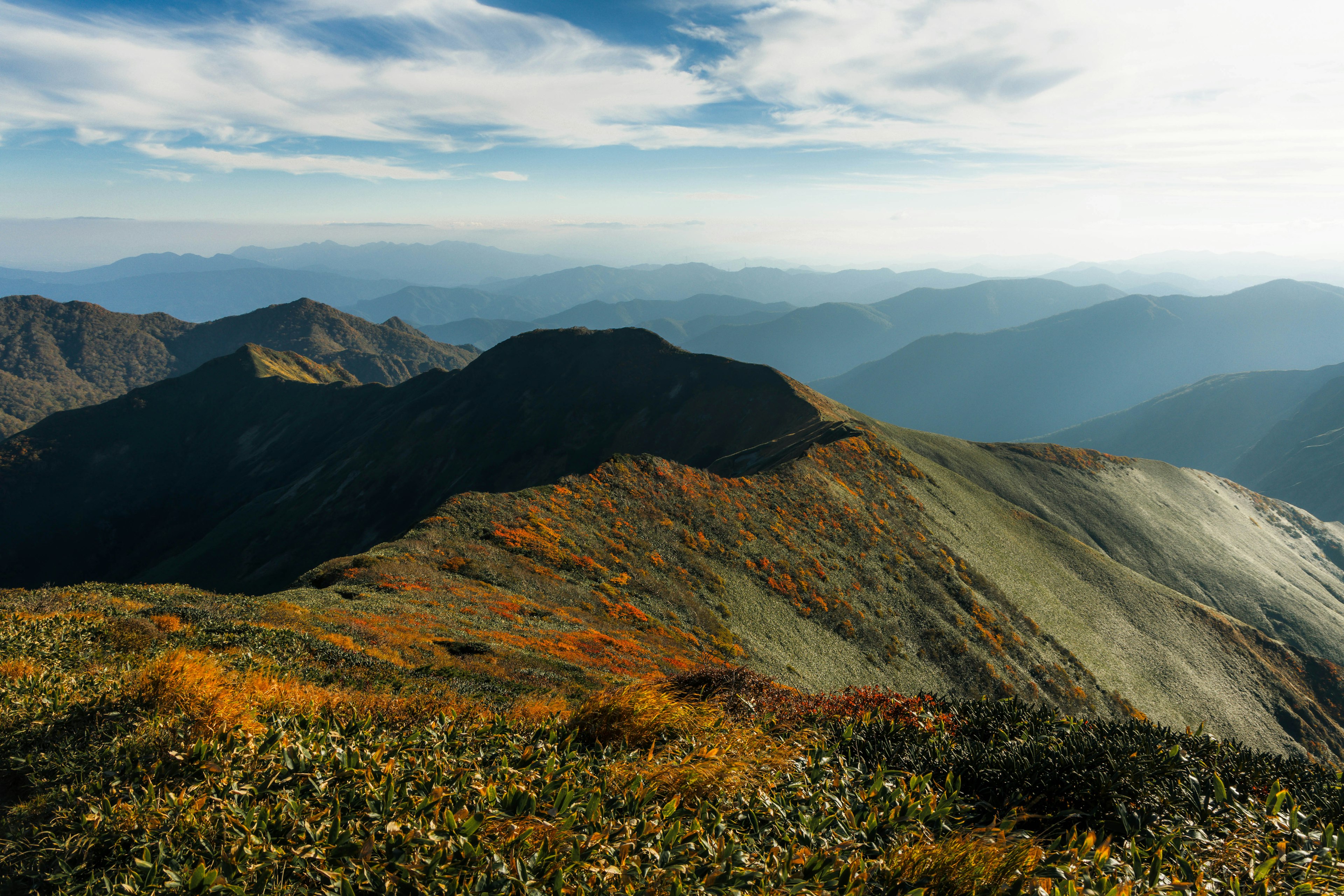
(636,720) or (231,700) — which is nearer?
(231,700)

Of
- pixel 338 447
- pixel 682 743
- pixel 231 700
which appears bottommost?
pixel 338 447

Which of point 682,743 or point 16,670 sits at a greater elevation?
point 16,670

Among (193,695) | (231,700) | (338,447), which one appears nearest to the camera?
(231,700)

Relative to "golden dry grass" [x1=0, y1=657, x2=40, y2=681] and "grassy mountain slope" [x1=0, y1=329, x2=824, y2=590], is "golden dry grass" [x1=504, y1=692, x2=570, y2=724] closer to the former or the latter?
"golden dry grass" [x1=0, y1=657, x2=40, y2=681]

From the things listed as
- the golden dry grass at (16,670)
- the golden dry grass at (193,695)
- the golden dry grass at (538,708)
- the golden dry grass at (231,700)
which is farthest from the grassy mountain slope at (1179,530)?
the golden dry grass at (16,670)

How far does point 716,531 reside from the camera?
148ft

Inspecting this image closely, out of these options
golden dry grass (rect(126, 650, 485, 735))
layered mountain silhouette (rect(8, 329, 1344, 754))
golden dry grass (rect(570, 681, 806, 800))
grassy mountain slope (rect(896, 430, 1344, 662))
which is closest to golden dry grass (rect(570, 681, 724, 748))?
golden dry grass (rect(570, 681, 806, 800))

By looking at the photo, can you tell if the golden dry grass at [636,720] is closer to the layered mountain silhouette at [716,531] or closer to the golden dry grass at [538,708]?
the golden dry grass at [538,708]

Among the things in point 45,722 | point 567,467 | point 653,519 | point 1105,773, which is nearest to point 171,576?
point 567,467

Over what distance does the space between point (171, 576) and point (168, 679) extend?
404 feet

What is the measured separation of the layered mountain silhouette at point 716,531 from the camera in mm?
36219

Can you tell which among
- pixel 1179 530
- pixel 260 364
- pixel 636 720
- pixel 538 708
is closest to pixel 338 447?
pixel 260 364

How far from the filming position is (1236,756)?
30.1 feet

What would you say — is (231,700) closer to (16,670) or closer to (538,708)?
(16,670)
